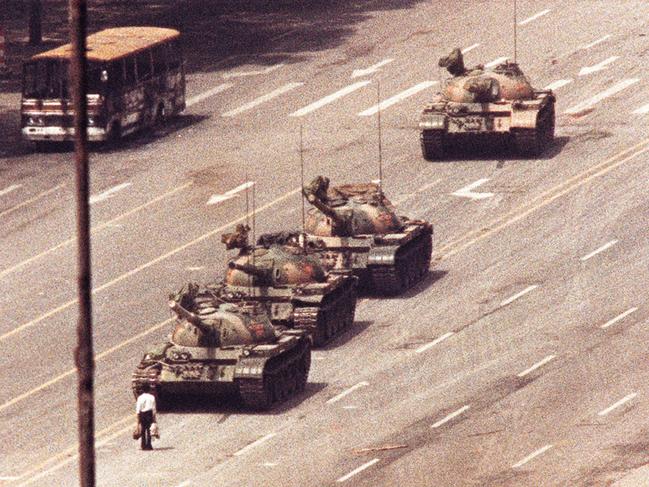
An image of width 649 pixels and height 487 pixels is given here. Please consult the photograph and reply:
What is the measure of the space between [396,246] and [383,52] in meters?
30.3

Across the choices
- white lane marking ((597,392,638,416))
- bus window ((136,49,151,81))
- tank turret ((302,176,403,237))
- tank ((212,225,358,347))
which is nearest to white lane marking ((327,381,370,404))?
tank ((212,225,358,347))

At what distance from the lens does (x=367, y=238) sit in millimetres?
64250

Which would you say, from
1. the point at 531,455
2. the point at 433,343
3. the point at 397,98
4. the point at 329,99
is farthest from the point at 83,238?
the point at 329,99

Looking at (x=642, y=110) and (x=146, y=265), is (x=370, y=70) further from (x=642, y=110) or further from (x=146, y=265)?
(x=146, y=265)

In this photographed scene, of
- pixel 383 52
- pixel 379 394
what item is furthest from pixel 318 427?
pixel 383 52

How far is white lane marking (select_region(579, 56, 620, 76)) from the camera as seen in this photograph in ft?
287

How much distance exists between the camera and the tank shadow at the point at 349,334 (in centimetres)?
5941

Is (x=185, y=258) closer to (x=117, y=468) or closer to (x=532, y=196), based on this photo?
(x=532, y=196)

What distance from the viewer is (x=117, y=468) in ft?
161

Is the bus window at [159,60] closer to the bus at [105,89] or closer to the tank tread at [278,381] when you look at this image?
the bus at [105,89]

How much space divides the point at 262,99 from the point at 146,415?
3887 centimetres

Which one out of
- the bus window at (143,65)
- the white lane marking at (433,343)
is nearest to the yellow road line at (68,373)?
the white lane marking at (433,343)

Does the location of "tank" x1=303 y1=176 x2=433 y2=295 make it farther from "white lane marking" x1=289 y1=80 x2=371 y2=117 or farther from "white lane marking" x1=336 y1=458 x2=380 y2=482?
"white lane marking" x1=289 y1=80 x2=371 y2=117

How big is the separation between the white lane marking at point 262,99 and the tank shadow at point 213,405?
1287 inches
